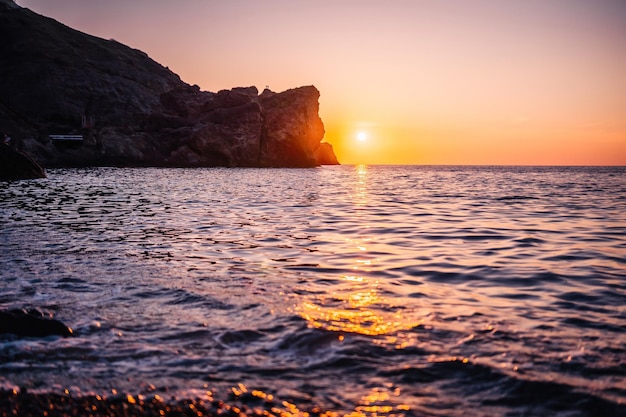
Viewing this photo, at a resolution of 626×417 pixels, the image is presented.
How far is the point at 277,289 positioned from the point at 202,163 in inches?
4357

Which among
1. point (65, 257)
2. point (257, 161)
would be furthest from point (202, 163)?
point (65, 257)

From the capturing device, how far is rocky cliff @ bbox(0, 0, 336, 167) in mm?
104938

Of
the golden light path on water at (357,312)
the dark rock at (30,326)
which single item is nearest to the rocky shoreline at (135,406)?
the dark rock at (30,326)

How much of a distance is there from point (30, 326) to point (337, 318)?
3.57m

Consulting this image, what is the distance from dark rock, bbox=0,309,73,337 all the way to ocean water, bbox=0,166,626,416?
0.17m

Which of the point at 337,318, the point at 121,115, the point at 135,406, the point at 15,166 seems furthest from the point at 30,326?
the point at 121,115

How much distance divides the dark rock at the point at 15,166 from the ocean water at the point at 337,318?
3054 cm

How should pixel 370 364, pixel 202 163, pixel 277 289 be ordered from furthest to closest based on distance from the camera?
pixel 202 163
pixel 277 289
pixel 370 364

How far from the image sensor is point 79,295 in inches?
271

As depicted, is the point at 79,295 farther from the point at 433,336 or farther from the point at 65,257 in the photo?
the point at 433,336

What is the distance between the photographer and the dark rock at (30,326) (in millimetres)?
5070

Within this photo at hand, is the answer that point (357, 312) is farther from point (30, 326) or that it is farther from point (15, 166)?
point (15, 166)

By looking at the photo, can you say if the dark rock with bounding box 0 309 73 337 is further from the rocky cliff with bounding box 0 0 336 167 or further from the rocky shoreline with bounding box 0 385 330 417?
the rocky cliff with bounding box 0 0 336 167

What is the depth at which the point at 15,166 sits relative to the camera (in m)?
39.8
